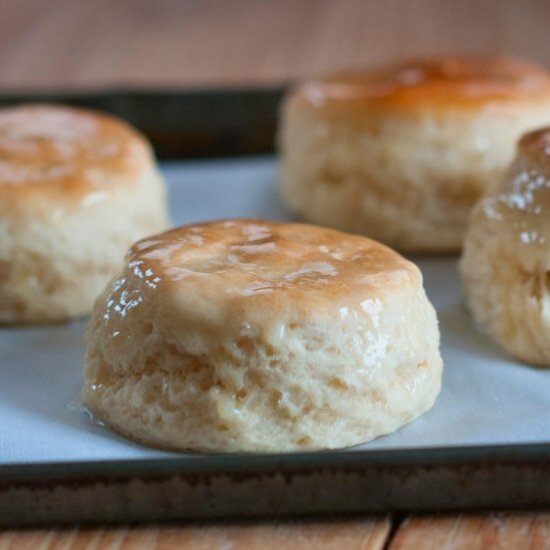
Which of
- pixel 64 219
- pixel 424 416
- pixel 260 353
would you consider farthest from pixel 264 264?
pixel 64 219

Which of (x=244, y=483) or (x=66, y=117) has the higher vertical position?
(x=66, y=117)

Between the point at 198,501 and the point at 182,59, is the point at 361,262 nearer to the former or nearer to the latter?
the point at 198,501

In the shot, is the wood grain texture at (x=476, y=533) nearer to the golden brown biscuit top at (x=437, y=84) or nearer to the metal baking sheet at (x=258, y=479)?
the metal baking sheet at (x=258, y=479)

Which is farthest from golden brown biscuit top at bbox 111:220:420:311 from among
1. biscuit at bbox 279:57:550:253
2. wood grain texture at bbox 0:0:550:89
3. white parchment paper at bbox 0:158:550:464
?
wood grain texture at bbox 0:0:550:89

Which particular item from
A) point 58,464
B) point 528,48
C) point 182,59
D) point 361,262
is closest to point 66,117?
point 361,262

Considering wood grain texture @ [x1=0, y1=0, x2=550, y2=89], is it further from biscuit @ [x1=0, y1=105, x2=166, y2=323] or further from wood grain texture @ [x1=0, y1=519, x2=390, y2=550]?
wood grain texture @ [x1=0, y1=519, x2=390, y2=550]

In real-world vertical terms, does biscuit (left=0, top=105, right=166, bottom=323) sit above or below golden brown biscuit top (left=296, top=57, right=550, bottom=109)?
below
